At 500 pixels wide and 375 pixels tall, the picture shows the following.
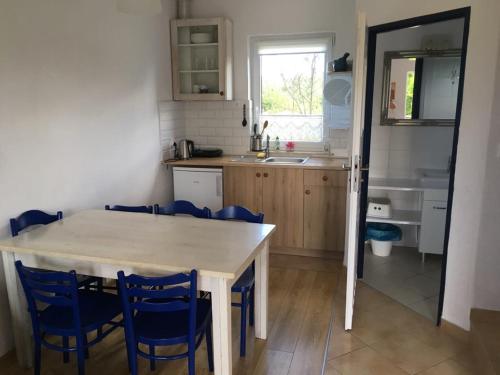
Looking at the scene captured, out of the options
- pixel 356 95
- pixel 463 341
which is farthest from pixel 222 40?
pixel 463 341

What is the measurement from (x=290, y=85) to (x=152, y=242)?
9.19ft

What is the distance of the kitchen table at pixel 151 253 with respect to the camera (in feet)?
6.35

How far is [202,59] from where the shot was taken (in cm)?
443

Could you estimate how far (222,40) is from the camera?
4230 millimetres

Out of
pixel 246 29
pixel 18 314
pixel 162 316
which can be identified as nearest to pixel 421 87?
pixel 246 29

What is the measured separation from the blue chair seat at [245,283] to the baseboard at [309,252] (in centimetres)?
151

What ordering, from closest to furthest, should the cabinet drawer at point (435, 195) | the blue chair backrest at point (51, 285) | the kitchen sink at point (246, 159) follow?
the blue chair backrest at point (51, 285) < the cabinet drawer at point (435, 195) < the kitchen sink at point (246, 159)

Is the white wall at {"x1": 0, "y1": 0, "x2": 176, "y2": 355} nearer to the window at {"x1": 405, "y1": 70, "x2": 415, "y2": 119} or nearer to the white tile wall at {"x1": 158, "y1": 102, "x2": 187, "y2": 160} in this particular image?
the white tile wall at {"x1": 158, "y1": 102, "x2": 187, "y2": 160}

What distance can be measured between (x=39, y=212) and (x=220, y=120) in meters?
2.40

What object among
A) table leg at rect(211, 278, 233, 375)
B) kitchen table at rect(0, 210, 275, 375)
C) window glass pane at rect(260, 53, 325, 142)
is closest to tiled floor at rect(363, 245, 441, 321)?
kitchen table at rect(0, 210, 275, 375)

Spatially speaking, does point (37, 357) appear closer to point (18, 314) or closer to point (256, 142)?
point (18, 314)

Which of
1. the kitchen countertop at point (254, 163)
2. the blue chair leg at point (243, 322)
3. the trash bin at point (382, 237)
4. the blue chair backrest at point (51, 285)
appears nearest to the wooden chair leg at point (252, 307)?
the blue chair leg at point (243, 322)

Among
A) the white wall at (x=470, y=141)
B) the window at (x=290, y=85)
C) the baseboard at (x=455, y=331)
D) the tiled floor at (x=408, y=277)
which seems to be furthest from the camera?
the window at (x=290, y=85)

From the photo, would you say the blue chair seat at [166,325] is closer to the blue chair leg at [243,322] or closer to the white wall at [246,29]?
the blue chair leg at [243,322]
